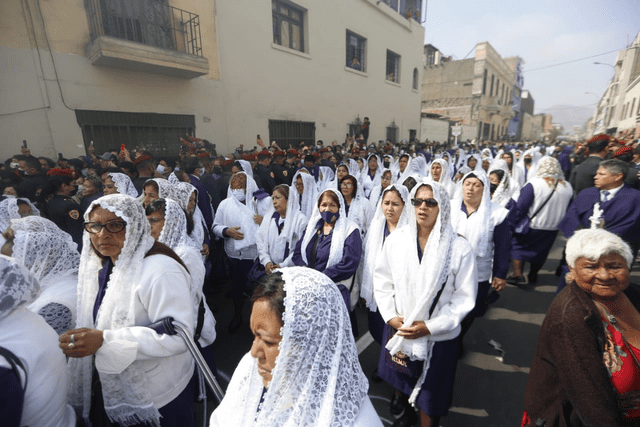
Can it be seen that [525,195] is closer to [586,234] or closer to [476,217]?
[476,217]

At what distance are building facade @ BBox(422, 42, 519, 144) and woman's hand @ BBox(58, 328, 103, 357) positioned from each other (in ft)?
112

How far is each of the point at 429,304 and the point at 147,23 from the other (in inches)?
408

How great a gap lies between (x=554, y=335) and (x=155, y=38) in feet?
35.8

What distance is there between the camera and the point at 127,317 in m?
1.60

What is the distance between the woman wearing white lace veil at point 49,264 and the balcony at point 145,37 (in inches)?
290

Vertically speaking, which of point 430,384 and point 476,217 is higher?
point 476,217

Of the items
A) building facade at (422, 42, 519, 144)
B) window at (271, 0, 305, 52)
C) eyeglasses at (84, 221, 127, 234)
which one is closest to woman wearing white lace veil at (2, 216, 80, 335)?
eyeglasses at (84, 221, 127, 234)

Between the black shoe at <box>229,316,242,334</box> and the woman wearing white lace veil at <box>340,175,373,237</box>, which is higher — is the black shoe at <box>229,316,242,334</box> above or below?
below

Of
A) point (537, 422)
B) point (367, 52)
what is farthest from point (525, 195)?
point (367, 52)

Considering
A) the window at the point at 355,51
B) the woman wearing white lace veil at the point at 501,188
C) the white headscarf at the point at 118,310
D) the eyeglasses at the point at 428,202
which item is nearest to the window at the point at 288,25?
the window at the point at 355,51

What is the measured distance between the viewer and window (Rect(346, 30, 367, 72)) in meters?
16.2

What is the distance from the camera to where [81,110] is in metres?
7.79

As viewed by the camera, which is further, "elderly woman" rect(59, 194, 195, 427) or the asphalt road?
the asphalt road

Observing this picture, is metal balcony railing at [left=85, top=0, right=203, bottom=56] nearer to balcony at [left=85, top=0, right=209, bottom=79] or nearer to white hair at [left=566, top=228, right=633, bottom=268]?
balcony at [left=85, top=0, right=209, bottom=79]
